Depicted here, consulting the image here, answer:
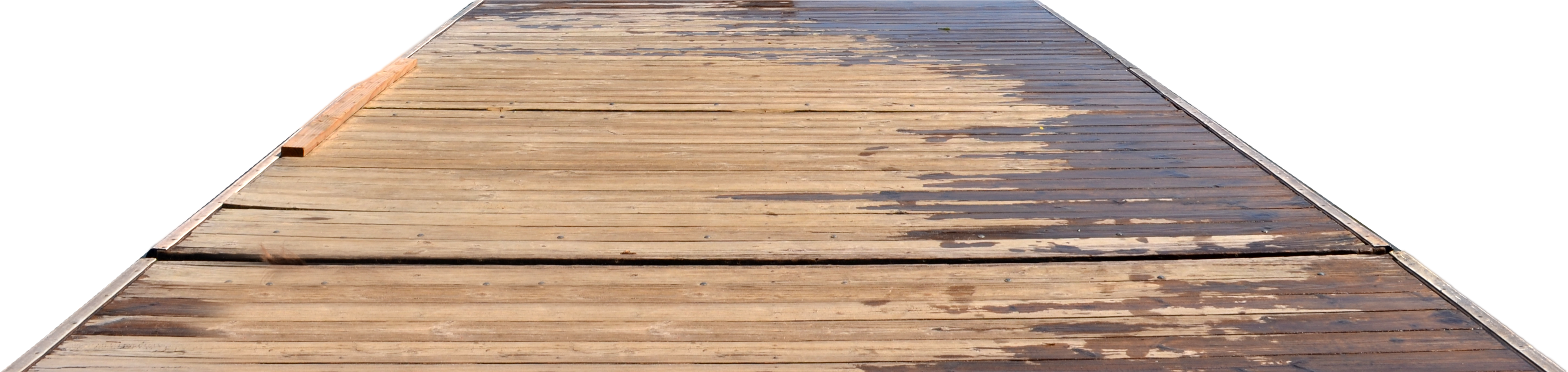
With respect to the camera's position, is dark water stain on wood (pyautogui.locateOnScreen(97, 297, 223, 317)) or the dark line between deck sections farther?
the dark line between deck sections

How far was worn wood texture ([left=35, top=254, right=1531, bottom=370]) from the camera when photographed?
2.07m

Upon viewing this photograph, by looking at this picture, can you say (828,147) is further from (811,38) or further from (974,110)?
(811,38)

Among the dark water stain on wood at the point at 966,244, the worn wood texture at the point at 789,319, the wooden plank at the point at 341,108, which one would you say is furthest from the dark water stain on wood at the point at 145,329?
the dark water stain on wood at the point at 966,244

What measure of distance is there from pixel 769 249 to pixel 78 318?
1.50 metres

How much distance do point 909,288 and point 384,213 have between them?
1426 mm

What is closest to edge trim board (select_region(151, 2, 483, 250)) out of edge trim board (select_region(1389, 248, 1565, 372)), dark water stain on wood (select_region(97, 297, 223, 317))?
dark water stain on wood (select_region(97, 297, 223, 317))

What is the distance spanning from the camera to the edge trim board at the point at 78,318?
1999mm

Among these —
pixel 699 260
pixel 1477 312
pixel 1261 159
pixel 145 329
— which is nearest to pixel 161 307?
pixel 145 329

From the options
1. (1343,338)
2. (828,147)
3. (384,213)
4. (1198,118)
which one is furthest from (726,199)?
(1198,118)

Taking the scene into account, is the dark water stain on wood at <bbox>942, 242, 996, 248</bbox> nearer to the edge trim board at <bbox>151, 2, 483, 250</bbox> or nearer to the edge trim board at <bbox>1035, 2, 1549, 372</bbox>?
the edge trim board at <bbox>1035, 2, 1549, 372</bbox>

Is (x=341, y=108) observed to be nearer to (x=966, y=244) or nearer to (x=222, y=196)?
(x=222, y=196)

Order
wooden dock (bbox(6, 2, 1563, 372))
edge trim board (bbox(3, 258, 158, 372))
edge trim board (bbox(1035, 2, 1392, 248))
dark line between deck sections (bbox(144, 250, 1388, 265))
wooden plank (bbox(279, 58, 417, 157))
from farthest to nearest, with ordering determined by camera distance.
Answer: wooden plank (bbox(279, 58, 417, 157))
edge trim board (bbox(1035, 2, 1392, 248))
dark line between deck sections (bbox(144, 250, 1388, 265))
wooden dock (bbox(6, 2, 1563, 372))
edge trim board (bbox(3, 258, 158, 372))

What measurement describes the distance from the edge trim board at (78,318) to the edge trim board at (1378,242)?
2.95 meters

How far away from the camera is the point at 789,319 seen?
225cm
